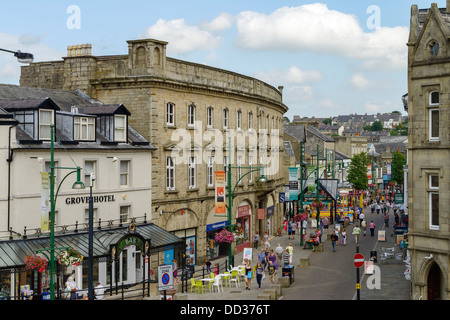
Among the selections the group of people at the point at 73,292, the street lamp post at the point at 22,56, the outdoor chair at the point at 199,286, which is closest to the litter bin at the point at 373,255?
the outdoor chair at the point at 199,286

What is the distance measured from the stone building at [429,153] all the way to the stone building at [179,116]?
47.1ft

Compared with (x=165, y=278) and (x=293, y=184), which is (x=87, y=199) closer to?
(x=165, y=278)

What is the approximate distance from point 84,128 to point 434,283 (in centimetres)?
1847

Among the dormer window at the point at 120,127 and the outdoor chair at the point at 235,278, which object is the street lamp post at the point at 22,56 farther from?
the outdoor chair at the point at 235,278

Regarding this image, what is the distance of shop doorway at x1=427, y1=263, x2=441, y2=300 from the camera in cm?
2436

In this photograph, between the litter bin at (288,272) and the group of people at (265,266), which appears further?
the litter bin at (288,272)

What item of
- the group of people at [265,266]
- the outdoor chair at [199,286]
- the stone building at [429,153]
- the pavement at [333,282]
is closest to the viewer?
the stone building at [429,153]

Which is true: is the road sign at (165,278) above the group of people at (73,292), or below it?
above

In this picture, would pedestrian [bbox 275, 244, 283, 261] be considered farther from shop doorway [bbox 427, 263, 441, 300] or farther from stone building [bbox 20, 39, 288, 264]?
shop doorway [bbox 427, 263, 441, 300]

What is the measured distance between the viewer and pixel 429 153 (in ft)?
77.2

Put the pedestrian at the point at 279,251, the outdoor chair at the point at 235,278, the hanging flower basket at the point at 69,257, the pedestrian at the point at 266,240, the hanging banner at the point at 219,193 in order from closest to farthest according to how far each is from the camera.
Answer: the hanging flower basket at the point at 69,257 → the outdoor chair at the point at 235,278 → the pedestrian at the point at 266,240 → the hanging banner at the point at 219,193 → the pedestrian at the point at 279,251

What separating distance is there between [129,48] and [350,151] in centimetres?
8881

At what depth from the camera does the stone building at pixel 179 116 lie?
36000mm
